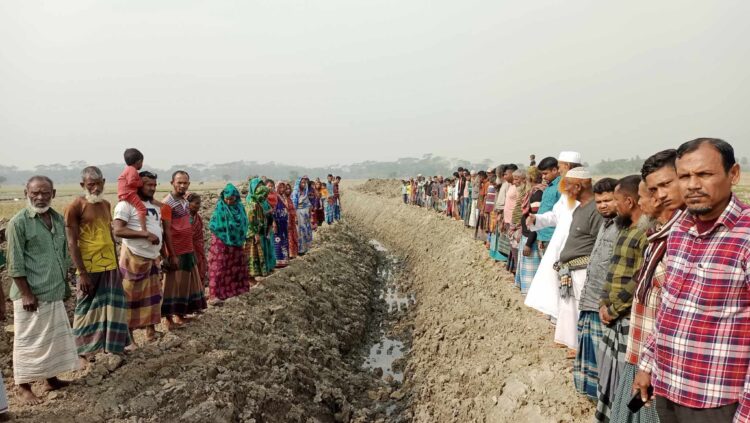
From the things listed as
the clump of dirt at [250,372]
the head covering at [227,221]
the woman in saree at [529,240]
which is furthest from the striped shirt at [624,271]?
the head covering at [227,221]

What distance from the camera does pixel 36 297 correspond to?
3.86 metres

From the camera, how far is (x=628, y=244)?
317 cm

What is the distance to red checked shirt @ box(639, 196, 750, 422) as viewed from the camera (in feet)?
6.21

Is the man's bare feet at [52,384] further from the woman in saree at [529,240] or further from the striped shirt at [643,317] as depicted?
the woman in saree at [529,240]

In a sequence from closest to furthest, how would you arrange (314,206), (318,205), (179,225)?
(179,225), (314,206), (318,205)

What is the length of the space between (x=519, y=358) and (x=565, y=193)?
2.08 metres

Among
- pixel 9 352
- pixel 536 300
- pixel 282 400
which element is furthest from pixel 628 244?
pixel 9 352

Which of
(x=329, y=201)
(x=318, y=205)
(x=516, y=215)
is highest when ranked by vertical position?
(x=516, y=215)

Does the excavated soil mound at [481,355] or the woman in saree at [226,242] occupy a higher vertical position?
the woman in saree at [226,242]

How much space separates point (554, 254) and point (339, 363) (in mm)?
4056

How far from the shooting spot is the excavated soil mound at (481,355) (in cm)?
452

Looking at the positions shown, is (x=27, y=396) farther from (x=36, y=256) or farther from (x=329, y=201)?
(x=329, y=201)

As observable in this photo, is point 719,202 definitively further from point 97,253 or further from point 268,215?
point 268,215

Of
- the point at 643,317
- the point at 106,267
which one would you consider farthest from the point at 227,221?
the point at 643,317
